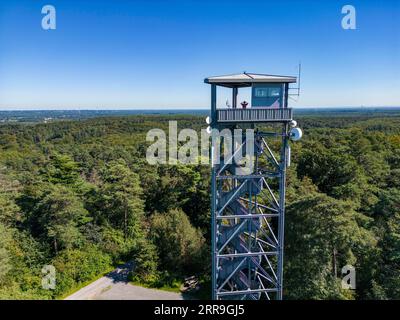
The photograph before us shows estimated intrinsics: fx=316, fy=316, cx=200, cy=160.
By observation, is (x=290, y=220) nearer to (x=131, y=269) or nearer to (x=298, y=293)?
(x=298, y=293)

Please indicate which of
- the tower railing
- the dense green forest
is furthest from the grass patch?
the tower railing

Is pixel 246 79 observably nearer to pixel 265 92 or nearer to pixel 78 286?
pixel 265 92

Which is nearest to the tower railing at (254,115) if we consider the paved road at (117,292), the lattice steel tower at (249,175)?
the lattice steel tower at (249,175)

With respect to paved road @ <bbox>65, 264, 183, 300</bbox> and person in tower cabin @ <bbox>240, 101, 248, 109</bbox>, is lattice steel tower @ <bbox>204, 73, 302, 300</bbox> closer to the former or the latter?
person in tower cabin @ <bbox>240, 101, 248, 109</bbox>

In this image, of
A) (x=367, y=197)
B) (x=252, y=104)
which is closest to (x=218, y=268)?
(x=252, y=104)

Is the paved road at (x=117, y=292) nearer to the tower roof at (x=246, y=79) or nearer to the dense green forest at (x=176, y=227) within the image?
the dense green forest at (x=176, y=227)

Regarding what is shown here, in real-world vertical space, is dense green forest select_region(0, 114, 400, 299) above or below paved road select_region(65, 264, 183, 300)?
above

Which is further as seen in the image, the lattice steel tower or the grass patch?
the grass patch

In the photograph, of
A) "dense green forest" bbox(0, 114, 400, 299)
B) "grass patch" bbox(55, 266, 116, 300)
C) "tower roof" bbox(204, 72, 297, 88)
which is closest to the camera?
"tower roof" bbox(204, 72, 297, 88)
